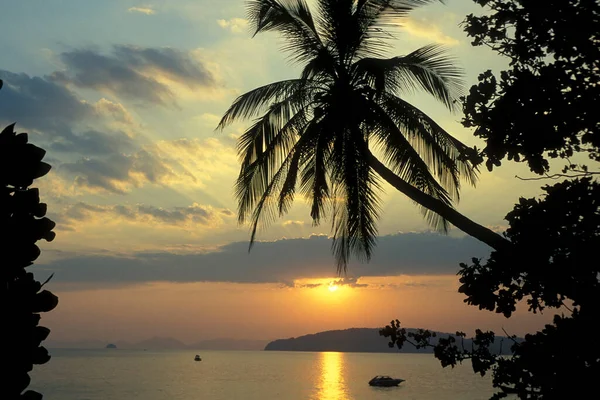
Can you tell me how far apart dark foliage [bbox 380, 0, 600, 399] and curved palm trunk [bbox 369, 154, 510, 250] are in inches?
20.2

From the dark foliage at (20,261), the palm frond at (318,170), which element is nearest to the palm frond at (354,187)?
the palm frond at (318,170)

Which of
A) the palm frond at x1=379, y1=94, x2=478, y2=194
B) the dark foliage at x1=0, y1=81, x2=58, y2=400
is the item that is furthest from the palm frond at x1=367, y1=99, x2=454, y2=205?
the dark foliage at x1=0, y1=81, x2=58, y2=400

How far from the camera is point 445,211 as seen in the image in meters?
10.4

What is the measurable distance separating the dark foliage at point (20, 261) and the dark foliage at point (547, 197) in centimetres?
475

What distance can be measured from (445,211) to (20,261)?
756 cm

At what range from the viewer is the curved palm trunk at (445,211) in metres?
9.28

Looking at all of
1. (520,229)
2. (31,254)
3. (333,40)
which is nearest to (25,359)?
(31,254)

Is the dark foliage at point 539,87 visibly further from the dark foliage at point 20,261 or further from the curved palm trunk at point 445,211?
the dark foliage at point 20,261

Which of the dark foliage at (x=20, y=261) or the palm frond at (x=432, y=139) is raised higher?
the palm frond at (x=432, y=139)

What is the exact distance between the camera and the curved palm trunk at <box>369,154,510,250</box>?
9.28 metres

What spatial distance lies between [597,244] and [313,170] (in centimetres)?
874

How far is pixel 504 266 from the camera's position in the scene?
718 centimetres

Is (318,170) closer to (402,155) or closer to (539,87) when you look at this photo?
(402,155)

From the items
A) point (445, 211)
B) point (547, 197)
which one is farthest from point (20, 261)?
point (445, 211)
